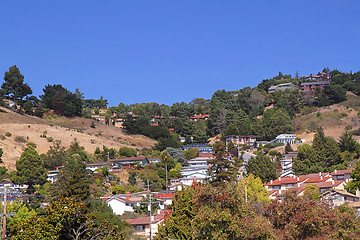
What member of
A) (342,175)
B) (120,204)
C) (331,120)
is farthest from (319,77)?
(120,204)

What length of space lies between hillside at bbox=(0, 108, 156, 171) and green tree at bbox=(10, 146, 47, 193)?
17376mm

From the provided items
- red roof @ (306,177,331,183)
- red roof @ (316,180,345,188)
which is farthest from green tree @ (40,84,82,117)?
red roof @ (316,180,345,188)

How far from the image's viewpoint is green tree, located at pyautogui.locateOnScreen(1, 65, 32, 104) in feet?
437

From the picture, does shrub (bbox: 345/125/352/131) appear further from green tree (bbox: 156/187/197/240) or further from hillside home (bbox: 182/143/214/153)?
A: green tree (bbox: 156/187/197/240)

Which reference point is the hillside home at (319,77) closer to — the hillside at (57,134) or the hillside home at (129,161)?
the hillside at (57,134)

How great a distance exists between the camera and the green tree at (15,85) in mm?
133250

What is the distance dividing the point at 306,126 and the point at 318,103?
18.5 meters

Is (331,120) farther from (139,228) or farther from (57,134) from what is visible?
(139,228)

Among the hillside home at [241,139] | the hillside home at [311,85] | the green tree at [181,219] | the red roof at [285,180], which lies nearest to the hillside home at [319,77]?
the hillside home at [311,85]

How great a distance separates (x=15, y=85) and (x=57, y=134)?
72.6ft

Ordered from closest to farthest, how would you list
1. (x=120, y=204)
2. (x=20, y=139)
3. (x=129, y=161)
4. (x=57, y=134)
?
1. (x=120, y=204)
2. (x=129, y=161)
3. (x=20, y=139)
4. (x=57, y=134)

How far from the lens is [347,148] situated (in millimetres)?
92812

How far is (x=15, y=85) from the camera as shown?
134375 millimetres

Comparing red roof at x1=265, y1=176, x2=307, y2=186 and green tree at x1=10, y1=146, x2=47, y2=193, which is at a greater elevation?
green tree at x1=10, y1=146, x2=47, y2=193
